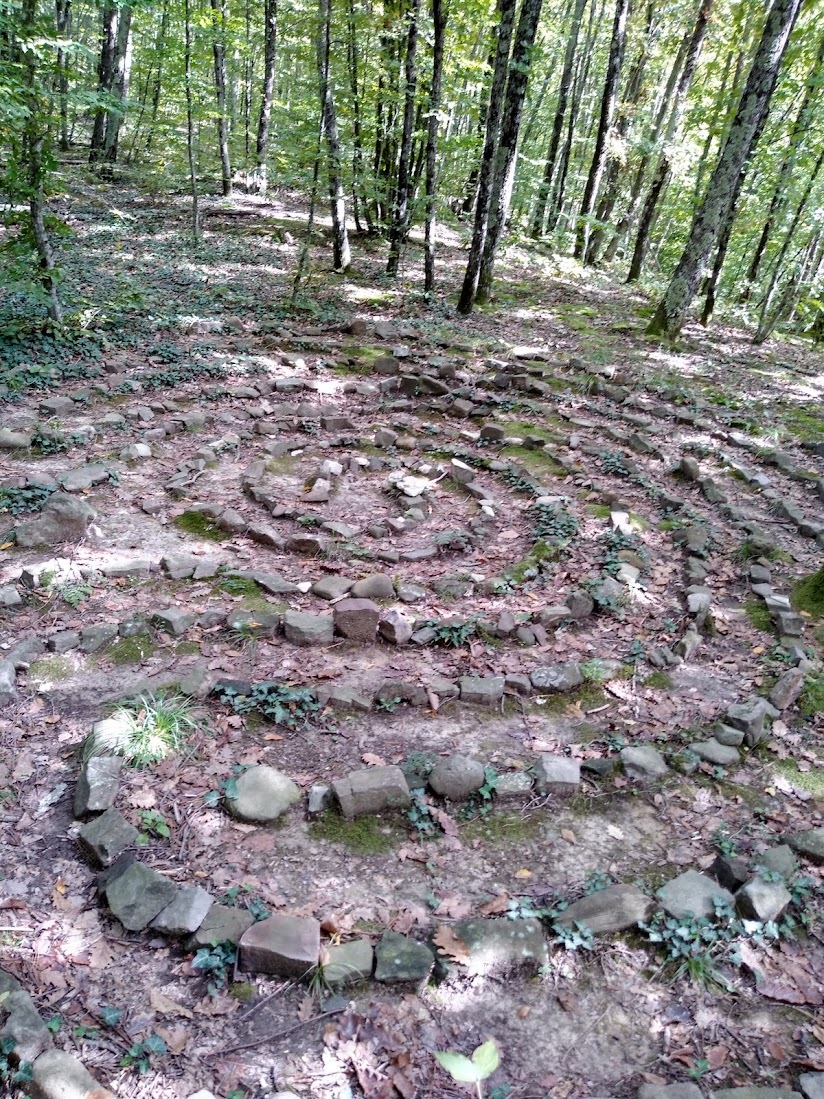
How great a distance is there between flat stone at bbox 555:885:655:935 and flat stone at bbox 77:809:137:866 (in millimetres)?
1860

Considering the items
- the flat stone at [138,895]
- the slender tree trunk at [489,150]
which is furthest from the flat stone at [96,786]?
the slender tree trunk at [489,150]

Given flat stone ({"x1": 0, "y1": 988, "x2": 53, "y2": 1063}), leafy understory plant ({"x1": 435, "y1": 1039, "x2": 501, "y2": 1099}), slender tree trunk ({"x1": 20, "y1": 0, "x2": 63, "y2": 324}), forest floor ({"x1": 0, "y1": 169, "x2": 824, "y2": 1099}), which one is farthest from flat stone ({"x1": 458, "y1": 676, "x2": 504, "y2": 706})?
slender tree trunk ({"x1": 20, "y1": 0, "x2": 63, "y2": 324})

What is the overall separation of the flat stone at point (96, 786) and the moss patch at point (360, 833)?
0.93 meters

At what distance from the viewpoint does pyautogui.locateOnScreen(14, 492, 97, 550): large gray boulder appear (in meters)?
5.24

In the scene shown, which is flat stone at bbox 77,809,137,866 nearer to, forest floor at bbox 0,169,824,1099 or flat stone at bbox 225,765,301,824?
forest floor at bbox 0,169,824,1099

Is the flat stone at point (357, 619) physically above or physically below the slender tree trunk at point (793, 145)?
below

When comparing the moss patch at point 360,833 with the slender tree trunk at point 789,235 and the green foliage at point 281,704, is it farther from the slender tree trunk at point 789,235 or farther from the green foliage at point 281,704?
the slender tree trunk at point 789,235

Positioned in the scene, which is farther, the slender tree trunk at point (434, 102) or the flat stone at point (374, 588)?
the slender tree trunk at point (434, 102)

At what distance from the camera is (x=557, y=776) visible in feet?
11.7

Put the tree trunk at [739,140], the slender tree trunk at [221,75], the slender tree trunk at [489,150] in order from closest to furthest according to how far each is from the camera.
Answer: the tree trunk at [739,140] → the slender tree trunk at [489,150] → the slender tree trunk at [221,75]

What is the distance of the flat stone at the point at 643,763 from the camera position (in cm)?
370

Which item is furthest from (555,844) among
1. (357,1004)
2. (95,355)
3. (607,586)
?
(95,355)

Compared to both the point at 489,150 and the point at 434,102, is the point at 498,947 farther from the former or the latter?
the point at 434,102

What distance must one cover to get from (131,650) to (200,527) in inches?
70.8
